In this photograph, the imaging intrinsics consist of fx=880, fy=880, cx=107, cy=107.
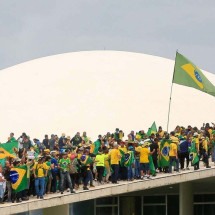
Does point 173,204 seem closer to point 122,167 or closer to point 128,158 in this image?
point 122,167

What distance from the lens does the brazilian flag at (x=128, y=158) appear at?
24.5 metres

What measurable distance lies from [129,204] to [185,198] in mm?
3574

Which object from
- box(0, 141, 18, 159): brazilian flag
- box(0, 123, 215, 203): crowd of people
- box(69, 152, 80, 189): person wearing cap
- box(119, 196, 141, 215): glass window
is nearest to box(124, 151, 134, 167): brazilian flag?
box(0, 123, 215, 203): crowd of people

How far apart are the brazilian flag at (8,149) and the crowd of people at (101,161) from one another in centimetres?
15

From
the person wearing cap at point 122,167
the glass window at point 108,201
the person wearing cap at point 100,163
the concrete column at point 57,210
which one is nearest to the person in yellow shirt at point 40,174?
the person wearing cap at point 100,163

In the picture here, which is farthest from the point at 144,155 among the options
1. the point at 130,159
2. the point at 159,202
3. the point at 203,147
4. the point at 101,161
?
the point at 159,202

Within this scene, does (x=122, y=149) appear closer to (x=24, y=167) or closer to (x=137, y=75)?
(x=24, y=167)

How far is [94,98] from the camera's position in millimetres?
40406

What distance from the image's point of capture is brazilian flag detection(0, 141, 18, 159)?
24906 millimetres

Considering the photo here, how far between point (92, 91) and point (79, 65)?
3.14 meters

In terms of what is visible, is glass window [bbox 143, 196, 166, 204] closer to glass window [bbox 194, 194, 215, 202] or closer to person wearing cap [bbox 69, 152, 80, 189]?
glass window [bbox 194, 194, 215, 202]

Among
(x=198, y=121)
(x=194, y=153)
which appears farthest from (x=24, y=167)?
(x=198, y=121)

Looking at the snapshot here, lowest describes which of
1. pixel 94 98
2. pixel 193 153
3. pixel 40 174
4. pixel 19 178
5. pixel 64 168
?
pixel 19 178

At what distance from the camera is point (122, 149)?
2447 cm
